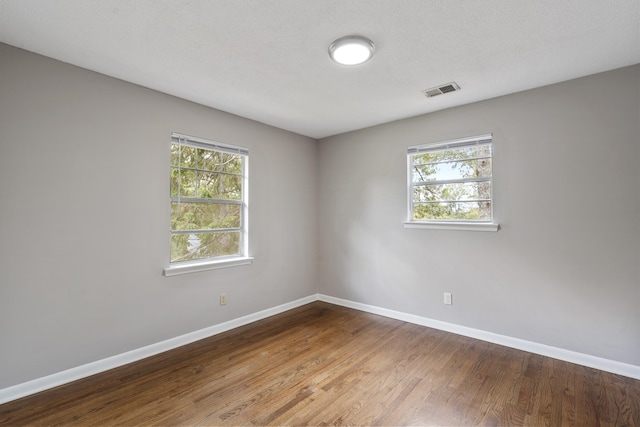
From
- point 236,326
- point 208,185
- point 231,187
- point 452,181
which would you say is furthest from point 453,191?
point 236,326

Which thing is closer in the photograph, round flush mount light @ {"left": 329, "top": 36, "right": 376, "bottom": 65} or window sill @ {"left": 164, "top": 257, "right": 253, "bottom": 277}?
round flush mount light @ {"left": 329, "top": 36, "right": 376, "bottom": 65}

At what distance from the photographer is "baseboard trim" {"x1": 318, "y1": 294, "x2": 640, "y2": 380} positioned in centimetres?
239

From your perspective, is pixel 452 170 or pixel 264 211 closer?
pixel 452 170

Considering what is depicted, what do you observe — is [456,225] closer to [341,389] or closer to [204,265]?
[341,389]

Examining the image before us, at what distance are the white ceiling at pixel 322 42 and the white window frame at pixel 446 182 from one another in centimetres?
46

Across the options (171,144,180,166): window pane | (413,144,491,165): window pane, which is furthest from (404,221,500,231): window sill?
(171,144,180,166): window pane

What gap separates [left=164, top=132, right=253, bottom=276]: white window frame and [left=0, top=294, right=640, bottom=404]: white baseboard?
65 cm

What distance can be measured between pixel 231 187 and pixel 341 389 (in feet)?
7.79

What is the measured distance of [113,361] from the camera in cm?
249

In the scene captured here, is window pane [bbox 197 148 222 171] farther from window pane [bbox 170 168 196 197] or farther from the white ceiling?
the white ceiling

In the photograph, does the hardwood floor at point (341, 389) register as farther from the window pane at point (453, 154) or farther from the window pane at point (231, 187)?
the window pane at point (453, 154)

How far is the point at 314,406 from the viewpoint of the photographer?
2.00 meters

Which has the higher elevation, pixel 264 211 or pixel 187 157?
pixel 187 157

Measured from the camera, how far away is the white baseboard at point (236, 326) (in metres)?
2.16
